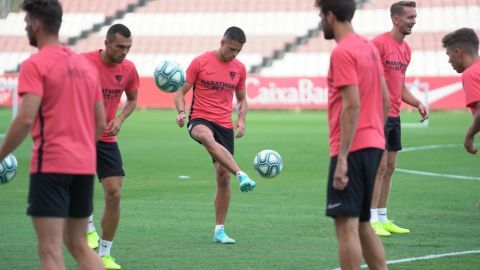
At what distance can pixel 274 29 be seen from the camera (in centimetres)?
5506

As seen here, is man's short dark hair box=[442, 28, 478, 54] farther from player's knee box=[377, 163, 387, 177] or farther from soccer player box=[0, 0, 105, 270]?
soccer player box=[0, 0, 105, 270]

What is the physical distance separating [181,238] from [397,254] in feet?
8.43

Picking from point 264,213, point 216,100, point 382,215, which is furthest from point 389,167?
point 216,100

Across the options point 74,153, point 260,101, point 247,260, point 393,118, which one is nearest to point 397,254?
point 247,260

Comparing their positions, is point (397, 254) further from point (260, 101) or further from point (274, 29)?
point (274, 29)

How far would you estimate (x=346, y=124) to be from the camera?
24.0 ft

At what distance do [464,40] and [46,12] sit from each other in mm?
5159

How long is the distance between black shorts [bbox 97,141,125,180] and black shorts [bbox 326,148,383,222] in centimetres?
338

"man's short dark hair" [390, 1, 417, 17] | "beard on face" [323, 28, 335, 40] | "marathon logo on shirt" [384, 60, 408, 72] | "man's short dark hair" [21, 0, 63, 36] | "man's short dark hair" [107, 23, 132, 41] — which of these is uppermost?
"man's short dark hair" [390, 1, 417, 17]

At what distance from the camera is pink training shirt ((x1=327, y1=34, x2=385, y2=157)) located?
7363 millimetres

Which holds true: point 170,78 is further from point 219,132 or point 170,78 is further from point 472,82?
point 472,82

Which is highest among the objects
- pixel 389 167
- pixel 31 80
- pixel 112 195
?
pixel 31 80

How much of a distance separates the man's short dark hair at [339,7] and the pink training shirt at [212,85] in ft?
16.0

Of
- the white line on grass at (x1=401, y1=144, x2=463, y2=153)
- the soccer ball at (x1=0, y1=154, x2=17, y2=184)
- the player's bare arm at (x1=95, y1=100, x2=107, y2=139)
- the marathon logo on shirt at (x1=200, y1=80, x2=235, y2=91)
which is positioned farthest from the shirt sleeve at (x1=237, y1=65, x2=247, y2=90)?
the white line on grass at (x1=401, y1=144, x2=463, y2=153)
